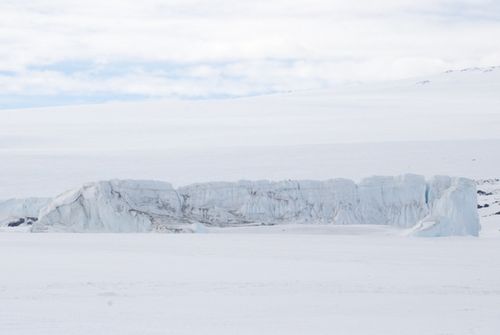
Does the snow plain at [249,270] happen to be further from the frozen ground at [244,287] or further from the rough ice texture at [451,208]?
the rough ice texture at [451,208]

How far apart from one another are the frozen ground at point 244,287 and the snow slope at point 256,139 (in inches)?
584

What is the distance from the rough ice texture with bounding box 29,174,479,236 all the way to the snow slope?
1059cm

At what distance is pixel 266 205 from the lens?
16672 mm

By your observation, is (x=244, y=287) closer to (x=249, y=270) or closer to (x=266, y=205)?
(x=249, y=270)

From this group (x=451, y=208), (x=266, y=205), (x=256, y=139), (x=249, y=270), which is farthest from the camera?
(x=256, y=139)

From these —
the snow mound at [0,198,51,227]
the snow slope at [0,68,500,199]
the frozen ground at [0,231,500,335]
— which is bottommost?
the frozen ground at [0,231,500,335]

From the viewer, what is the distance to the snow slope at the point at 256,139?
3034cm

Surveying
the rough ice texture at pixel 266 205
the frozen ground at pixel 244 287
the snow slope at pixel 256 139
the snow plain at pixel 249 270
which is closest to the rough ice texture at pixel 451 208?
the rough ice texture at pixel 266 205

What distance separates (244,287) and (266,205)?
7.52m

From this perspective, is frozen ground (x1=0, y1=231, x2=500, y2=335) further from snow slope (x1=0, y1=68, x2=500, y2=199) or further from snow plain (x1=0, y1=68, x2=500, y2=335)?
snow slope (x1=0, y1=68, x2=500, y2=199)

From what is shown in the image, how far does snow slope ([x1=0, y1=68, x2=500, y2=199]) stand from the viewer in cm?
3034

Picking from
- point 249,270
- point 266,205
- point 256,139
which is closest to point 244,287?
point 249,270

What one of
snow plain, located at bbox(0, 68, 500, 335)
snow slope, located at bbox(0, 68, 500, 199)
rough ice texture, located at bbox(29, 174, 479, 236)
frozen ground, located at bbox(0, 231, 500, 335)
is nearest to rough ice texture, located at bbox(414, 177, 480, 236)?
rough ice texture, located at bbox(29, 174, 479, 236)

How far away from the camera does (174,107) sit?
62.0 m
